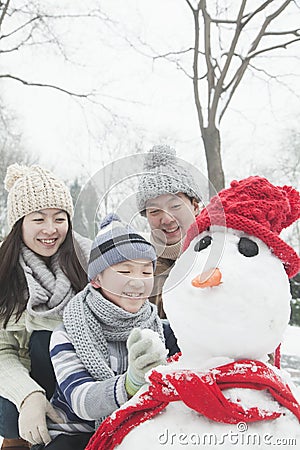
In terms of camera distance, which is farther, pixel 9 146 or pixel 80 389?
pixel 9 146

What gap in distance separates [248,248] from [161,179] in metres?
0.28

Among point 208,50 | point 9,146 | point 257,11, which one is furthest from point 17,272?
point 9,146

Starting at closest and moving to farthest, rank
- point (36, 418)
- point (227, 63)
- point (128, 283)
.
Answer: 1. point (128, 283)
2. point (36, 418)
3. point (227, 63)

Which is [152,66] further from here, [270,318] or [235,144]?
[270,318]

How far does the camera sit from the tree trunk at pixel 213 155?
19.3 ft

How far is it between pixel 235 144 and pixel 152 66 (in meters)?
2.29

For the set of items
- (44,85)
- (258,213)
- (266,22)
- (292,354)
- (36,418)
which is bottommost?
(292,354)

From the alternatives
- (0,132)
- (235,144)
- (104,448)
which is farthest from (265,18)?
(104,448)

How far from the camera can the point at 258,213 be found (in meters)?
1.04

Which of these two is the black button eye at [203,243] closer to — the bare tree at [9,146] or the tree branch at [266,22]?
the tree branch at [266,22]

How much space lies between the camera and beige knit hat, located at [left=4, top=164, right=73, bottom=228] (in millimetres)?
1812

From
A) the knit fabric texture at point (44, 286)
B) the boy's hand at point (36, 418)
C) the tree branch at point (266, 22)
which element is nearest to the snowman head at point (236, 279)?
the boy's hand at point (36, 418)

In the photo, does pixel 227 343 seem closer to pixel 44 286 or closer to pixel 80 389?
pixel 80 389

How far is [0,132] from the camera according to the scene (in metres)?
8.07
